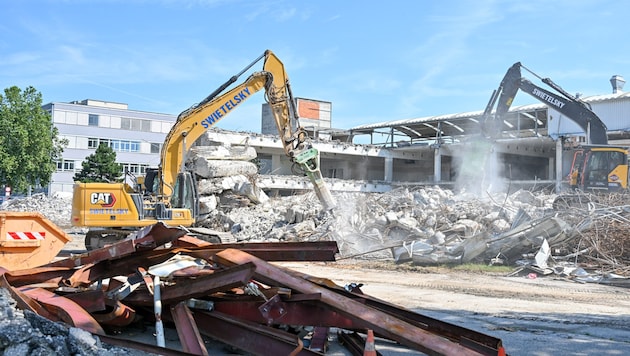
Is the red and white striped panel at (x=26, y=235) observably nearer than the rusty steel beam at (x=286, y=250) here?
No

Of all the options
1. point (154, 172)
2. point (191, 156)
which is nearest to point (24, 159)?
point (191, 156)

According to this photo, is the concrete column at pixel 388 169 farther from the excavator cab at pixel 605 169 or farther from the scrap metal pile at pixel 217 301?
the scrap metal pile at pixel 217 301

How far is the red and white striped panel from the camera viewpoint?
9359mm

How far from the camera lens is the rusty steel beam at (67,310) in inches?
211

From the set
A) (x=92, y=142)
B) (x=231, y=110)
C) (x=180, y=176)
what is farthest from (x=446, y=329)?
(x=92, y=142)

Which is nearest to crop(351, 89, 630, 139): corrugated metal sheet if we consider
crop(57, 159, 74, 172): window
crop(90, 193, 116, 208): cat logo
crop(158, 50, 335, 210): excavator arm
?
crop(158, 50, 335, 210): excavator arm

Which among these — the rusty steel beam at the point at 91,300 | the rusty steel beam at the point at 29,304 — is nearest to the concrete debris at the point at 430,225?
the rusty steel beam at the point at 91,300

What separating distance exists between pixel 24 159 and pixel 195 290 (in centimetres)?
3933

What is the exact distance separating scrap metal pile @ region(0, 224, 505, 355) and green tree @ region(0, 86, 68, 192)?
121 ft

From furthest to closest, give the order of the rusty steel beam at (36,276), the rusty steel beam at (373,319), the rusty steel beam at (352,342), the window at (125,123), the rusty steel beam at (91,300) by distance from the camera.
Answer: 1. the window at (125,123)
2. the rusty steel beam at (36,276)
3. the rusty steel beam at (91,300)
4. the rusty steel beam at (352,342)
5. the rusty steel beam at (373,319)

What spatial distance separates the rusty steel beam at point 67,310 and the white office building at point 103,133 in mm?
53723

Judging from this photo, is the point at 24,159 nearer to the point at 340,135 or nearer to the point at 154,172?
the point at 340,135

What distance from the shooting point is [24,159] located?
39938mm

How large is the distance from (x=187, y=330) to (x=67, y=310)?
1259 mm
